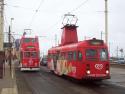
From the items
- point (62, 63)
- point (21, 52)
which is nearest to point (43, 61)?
point (21, 52)

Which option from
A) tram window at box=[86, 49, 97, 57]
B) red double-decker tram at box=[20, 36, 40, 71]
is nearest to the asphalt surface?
tram window at box=[86, 49, 97, 57]

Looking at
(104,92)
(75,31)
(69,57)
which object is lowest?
(104,92)

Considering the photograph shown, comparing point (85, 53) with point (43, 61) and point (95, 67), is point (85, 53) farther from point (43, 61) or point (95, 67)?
point (43, 61)

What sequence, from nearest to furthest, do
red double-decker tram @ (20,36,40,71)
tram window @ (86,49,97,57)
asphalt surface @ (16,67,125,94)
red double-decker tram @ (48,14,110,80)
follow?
1. asphalt surface @ (16,67,125,94)
2. red double-decker tram @ (48,14,110,80)
3. tram window @ (86,49,97,57)
4. red double-decker tram @ (20,36,40,71)

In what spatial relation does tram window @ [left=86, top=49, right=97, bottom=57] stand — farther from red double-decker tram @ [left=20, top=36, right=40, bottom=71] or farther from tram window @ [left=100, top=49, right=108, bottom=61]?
red double-decker tram @ [left=20, top=36, right=40, bottom=71]

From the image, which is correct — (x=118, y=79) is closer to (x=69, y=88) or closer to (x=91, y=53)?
(x=91, y=53)

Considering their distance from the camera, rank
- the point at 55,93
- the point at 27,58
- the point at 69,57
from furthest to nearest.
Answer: the point at 27,58 → the point at 69,57 → the point at 55,93

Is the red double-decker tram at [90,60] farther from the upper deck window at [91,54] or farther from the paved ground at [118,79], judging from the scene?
the paved ground at [118,79]

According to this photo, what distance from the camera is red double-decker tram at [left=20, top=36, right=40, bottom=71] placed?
4509 cm

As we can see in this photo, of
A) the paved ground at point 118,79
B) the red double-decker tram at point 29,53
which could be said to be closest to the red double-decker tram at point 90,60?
the paved ground at point 118,79

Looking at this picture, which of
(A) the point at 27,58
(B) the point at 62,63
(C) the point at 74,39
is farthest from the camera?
(A) the point at 27,58

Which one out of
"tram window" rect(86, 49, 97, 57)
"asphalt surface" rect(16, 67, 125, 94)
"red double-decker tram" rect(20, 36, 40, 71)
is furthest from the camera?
"red double-decker tram" rect(20, 36, 40, 71)

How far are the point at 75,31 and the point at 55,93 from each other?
2058cm

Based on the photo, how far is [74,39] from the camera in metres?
40.4
